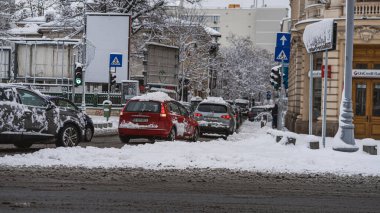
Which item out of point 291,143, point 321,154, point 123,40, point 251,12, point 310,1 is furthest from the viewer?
point 251,12

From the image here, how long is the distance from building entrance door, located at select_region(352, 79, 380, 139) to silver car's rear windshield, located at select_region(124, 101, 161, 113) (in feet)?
38.7

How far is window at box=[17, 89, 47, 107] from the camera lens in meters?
15.0

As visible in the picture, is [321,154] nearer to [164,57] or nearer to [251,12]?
[164,57]

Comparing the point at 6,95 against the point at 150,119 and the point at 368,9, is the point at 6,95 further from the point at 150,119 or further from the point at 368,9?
the point at 368,9

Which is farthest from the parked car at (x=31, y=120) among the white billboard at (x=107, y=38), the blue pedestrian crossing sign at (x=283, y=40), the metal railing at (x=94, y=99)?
the metal railing at (x=94, y=99)

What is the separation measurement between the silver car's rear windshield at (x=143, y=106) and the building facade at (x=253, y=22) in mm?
125207

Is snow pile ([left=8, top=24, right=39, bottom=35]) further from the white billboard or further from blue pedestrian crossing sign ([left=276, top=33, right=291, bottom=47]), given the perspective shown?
blue pedestrian crossing sign ([left=276, top=33, right=291, bottom=47])

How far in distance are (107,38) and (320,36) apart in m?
22.6

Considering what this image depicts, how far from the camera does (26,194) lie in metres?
8.62

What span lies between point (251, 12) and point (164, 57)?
339ft

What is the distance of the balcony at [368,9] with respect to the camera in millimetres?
27578

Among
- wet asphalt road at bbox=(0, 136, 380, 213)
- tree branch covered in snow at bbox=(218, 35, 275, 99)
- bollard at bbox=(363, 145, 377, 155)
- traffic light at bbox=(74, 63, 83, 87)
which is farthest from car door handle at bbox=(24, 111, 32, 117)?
tree branch covered in snow at bbox=(218, 35, 275, 99)

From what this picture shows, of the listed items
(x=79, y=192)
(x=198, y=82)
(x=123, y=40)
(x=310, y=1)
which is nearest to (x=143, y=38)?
(x=123, y=40)

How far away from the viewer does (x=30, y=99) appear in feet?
50.1
